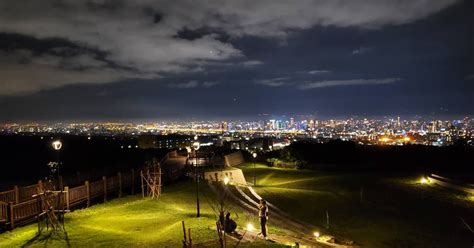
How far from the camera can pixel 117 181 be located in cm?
2619

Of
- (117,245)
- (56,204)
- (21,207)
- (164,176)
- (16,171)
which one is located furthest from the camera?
(16,171)

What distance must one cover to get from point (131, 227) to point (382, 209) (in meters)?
16.1

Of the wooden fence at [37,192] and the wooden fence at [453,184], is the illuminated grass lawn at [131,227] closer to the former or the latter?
the wooden fence at [37,192]

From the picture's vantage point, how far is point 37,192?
19938 mm

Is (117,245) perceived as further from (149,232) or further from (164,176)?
(164,176)

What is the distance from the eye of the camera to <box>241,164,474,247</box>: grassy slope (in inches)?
754

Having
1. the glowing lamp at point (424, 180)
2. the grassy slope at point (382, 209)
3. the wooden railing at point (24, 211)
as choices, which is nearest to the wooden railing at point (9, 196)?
the wooden railing at point (24, 211)

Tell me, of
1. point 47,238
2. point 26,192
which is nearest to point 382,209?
point 47,238

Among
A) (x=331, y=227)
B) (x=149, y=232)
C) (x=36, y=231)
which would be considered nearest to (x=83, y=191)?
(x=36, y=231)

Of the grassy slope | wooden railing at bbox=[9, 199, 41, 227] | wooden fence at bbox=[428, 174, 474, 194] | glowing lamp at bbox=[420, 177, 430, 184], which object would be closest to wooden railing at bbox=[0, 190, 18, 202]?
wooden railing at bbox=[9, 199, 41, 227]

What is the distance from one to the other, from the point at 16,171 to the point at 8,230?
7865 centimetres

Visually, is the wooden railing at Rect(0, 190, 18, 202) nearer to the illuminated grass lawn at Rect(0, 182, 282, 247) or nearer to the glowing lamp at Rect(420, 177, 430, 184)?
the illuminated grass lawn at Rect(0, 182, 282, 247)

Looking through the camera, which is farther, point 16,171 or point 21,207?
point 16,171

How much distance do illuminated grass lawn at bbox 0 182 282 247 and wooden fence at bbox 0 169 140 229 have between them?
2.05 feet
